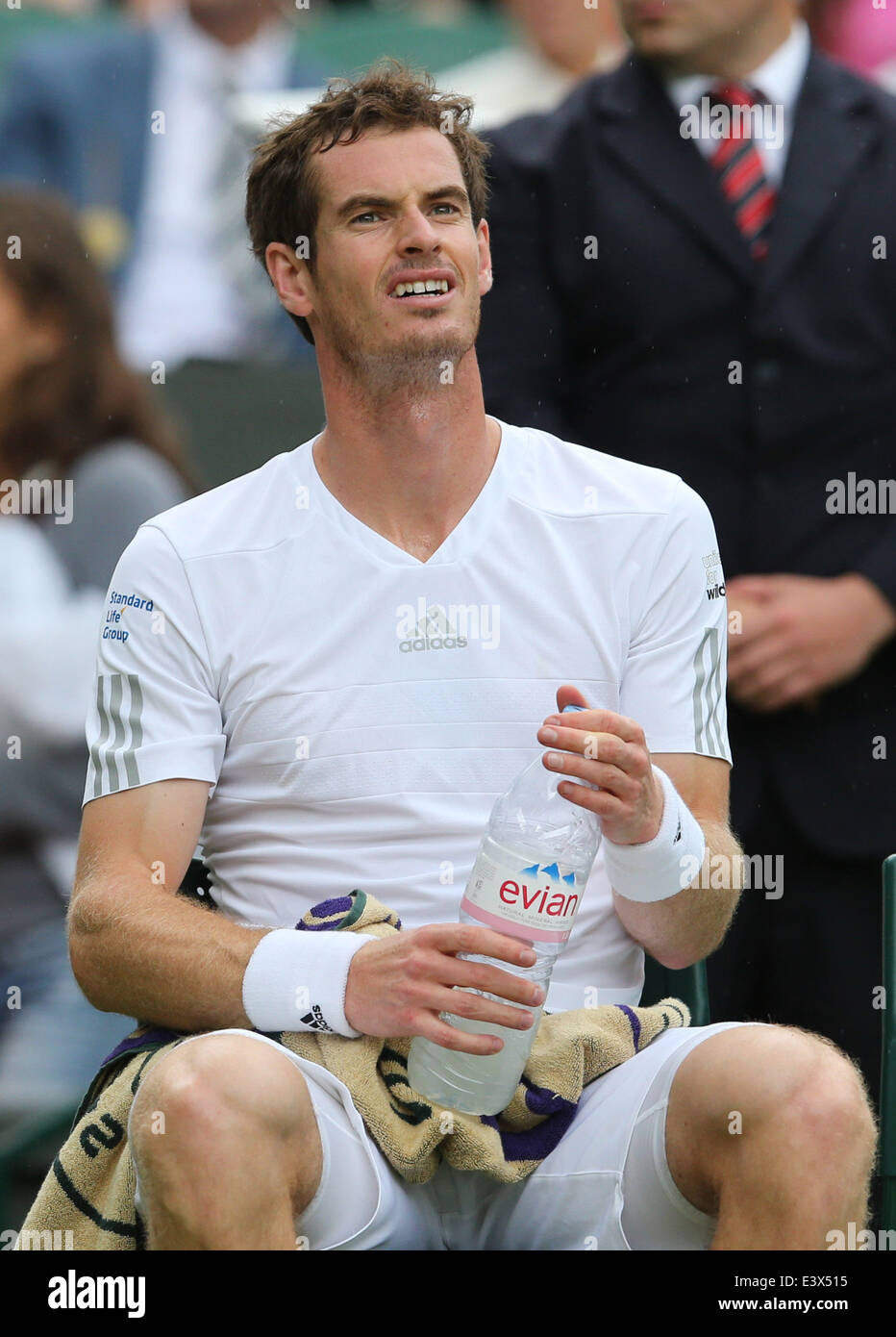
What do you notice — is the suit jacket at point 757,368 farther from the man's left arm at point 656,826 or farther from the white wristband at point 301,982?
the white wristband at point 301,982

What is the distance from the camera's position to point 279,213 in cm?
262

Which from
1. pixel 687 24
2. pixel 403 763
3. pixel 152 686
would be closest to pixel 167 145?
pixel 687 24

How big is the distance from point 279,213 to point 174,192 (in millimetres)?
1328

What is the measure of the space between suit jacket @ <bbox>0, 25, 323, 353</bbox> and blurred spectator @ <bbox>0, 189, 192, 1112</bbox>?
8.3 inches

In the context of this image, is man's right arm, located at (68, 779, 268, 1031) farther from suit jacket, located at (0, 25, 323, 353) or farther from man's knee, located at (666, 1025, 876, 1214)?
suit jacket, located at (0, 25, 323, 353)

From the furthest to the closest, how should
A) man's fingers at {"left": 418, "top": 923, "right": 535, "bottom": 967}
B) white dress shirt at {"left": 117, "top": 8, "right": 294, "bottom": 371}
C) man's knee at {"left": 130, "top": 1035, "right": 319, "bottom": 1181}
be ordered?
white dress shirt at {"left": 117, "top": 8, "right": 294, "bottom": 371}, man's fingers at {"left": 418, "top": 923, "right": 535, "bottom": 967}, man's knee at {"left": 130, "top": 1035, "right": 319, "bottom": 1181}

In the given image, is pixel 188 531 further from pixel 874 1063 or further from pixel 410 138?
pixel 874 1063

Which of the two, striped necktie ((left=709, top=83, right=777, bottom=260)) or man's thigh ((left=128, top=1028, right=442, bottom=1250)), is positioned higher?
striped necktie ((left=709, top=83, right=777, bottom=260))

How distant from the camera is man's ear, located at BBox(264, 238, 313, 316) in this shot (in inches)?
102

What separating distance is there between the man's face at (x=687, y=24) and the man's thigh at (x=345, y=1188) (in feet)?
5.45

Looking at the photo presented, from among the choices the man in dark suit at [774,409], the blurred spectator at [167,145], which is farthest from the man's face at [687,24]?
the blurred spectator at [167,145]

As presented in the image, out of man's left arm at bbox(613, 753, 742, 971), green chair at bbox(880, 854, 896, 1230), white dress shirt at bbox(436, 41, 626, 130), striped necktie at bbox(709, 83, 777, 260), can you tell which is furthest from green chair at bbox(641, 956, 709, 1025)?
white dress shirt at bbox(436, 41, 626, 130)

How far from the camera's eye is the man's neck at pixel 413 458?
8.00 ft

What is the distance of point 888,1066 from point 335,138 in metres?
1.32
